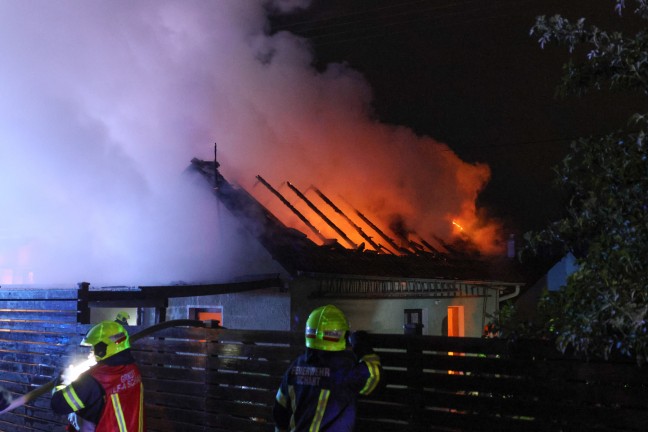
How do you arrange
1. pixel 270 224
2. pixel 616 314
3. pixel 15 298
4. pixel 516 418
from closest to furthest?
pixel 616 314 → pixel 516 418 → pixel 15 298 → pixel 270 224

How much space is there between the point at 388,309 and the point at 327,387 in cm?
967

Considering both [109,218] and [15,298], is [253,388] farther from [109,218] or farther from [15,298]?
[109,218]

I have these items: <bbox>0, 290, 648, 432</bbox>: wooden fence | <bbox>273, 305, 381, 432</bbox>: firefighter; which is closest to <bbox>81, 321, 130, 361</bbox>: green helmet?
<bbox>273, 305, 381, 432</bbox>: firefighter

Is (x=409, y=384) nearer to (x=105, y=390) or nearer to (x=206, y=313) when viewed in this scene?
(x=105, y=390)

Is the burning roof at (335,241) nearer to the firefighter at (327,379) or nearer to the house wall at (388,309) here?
the house wall at (388,309)

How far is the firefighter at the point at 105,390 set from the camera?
4.38 meters

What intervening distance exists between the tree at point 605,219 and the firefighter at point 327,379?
122 centimetres

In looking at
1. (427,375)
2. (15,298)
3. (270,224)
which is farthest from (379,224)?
(427,375)

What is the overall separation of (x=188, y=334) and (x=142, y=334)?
0.50 m

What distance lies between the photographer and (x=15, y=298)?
9383 millimetres

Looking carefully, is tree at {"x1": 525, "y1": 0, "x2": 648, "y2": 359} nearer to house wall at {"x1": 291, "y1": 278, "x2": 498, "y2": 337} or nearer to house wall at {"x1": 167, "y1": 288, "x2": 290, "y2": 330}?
house wall at {"x1": 291, "y1": 278, "x2": 498, "y2": 337}

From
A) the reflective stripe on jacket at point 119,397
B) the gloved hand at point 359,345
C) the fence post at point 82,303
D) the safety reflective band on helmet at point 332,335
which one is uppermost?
the fence post at point 82,303

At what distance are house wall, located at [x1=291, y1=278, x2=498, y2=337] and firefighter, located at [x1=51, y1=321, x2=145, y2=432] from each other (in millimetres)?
5632

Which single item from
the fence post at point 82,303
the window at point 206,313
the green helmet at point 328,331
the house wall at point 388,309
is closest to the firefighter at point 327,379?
the green helmet at point 328,331
